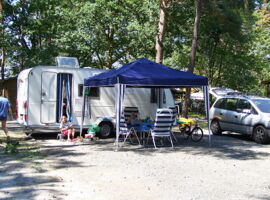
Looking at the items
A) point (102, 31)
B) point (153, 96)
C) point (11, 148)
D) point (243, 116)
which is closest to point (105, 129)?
point (153, 96)

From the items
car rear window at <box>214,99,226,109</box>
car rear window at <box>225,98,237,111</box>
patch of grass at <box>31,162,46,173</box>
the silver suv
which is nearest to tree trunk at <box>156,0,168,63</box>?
car rear window at <box>214,99,226,109</box>

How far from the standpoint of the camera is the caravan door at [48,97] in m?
11.1

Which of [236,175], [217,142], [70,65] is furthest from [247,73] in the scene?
[236,175]

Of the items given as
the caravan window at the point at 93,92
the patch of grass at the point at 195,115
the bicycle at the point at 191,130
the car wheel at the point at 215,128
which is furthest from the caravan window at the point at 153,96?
the patch of grass at the point at 195,115

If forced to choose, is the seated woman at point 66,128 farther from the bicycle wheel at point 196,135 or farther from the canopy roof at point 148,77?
the bicycle wheel at point 196,135

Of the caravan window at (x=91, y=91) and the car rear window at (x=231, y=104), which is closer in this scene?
the caravan window at (x=91, y=91)

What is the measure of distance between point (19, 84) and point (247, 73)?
18556 mm

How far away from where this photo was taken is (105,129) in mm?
11898

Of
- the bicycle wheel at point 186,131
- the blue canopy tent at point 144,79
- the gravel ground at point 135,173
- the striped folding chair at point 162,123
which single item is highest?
the blue canopy tent at point 144,79

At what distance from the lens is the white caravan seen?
1095cm

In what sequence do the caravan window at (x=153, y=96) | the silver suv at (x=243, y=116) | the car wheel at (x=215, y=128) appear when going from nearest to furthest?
the silver suv at (x=243, y=116)
the caravan window at (x=153, y=96)
the car wheel at (x=215, y=128)

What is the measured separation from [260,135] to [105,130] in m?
5.23

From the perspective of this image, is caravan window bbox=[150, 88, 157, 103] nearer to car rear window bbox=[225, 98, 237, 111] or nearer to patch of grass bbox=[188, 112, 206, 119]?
car rear window bbox=[225, 98, 237, 111]

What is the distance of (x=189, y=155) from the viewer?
878cm
